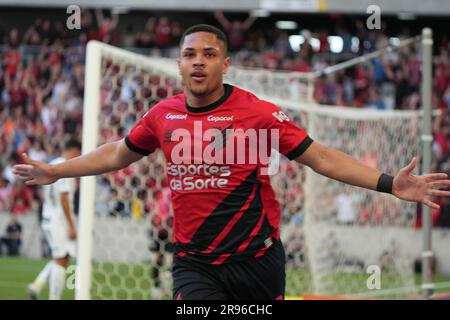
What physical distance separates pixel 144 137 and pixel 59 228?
5.38 meters

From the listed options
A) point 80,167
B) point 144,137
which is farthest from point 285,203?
point 144,137

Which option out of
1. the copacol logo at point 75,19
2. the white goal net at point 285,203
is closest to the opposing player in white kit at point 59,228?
the white goal net at point 285,203

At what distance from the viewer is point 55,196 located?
10.5 m

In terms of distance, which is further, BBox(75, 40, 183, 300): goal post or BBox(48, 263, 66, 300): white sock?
BBox(48, 263, 66, 300): white sock

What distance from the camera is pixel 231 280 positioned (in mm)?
4895

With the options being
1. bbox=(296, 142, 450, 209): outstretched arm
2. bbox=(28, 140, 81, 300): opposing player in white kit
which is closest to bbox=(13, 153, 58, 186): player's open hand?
bbox=(296, 142, 450, 209): outstretched arm

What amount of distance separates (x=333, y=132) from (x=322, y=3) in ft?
35.6

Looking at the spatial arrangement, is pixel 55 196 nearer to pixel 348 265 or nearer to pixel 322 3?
pixel 348 265

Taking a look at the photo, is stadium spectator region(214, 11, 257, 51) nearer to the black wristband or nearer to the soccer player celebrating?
the soccer player celebrating

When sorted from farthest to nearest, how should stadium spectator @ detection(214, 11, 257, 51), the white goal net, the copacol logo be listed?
stadium spectator @ detection(214, 11, 257, 51) → the white goal net → the copacol logo

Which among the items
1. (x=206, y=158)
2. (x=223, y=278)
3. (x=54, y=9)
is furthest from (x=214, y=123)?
(x=54, y=9)

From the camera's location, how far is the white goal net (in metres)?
8.38

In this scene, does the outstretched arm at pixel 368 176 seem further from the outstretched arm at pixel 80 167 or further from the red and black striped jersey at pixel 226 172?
the outstretched arm at pixel 80 167

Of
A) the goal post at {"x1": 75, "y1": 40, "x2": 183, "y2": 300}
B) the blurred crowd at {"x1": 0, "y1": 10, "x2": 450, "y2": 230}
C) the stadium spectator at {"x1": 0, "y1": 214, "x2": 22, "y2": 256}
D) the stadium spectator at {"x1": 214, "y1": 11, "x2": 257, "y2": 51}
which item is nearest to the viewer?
the goal post at {"x1": 75, "y1": 40, "x2": 183, "y2": 300}
